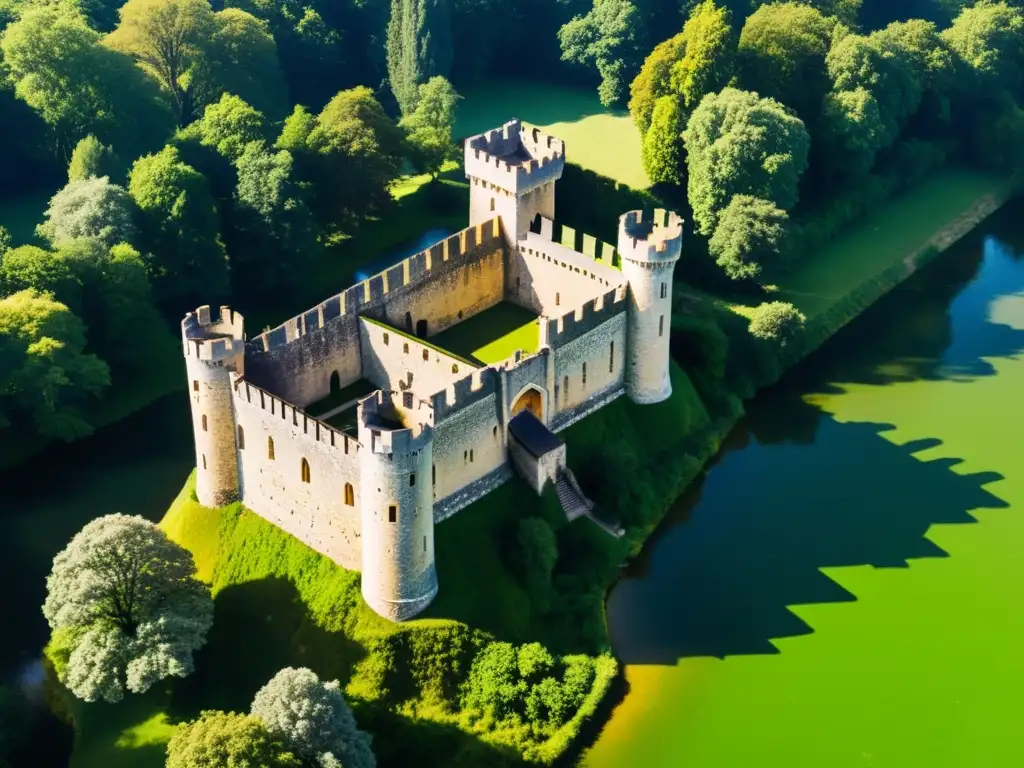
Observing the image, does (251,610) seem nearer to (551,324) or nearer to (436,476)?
(436,476)

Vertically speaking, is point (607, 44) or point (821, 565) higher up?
point (607, 44)

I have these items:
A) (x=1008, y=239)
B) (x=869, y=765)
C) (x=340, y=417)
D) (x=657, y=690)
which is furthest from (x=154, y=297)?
(x=1008, y=239)

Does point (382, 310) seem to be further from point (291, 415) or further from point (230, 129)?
point (230, 129)

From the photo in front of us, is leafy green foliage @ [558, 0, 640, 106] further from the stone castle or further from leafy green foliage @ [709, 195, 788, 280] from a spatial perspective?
the stone castle

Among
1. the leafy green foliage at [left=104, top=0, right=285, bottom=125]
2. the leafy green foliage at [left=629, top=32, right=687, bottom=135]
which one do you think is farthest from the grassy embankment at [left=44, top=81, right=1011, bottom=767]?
the leafy green foliage at [left=104, top=0, right=285, bottom=125]

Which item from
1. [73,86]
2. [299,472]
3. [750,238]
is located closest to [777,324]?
[750,238]
